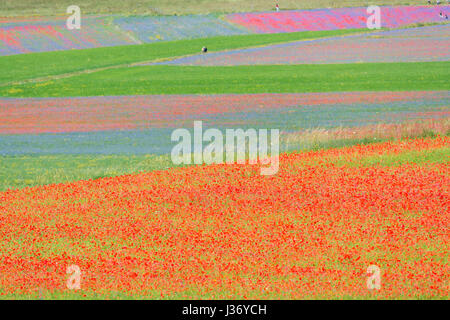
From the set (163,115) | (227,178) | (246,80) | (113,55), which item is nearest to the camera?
(227,178)

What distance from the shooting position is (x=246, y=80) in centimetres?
5881

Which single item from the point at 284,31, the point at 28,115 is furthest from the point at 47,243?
the point at 284,31

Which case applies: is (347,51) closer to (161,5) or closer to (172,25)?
(172,25)

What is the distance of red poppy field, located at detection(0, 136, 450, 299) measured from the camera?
1421cm

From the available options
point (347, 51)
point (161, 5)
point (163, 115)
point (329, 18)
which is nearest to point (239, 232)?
point (163, 115)

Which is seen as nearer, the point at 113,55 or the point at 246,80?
the point at 246,80

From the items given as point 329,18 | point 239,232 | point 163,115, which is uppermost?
point 329,18

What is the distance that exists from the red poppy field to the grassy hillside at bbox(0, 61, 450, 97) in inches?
1094

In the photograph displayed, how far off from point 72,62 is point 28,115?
30.1 m

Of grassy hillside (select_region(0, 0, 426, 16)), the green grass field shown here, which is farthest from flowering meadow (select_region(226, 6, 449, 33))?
grassy hillside (select_region(0, 0, 426, 16))

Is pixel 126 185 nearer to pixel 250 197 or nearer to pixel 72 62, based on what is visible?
pixel 250 197

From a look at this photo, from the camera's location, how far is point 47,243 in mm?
17609

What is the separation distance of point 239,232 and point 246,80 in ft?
137

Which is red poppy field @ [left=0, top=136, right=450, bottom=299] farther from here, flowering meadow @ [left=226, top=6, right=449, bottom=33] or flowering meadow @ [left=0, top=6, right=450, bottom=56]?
flowering meadow @ [left=226, top=6, right=449, bottom=33]
